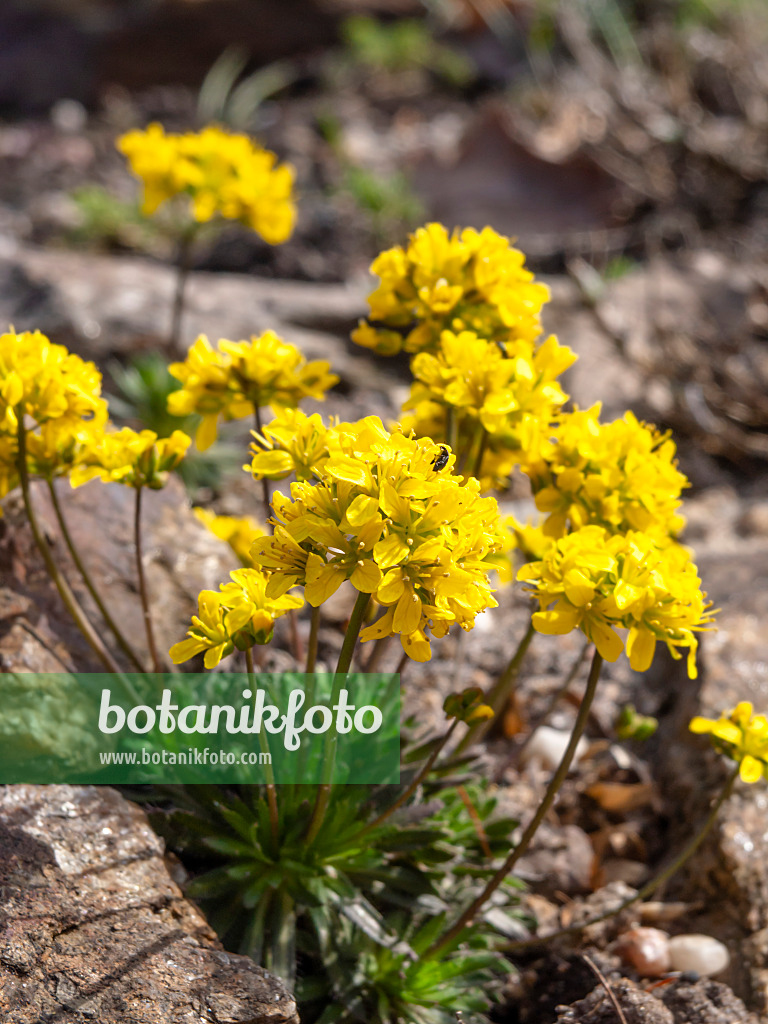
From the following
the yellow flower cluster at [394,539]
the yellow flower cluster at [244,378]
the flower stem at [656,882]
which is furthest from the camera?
the yellow flower cluster at [244,378]

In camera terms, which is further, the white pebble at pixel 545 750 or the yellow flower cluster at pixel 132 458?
the white pebble at pixel 545 750

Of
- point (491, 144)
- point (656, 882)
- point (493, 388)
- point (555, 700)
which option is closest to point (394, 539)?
point (493, 388)

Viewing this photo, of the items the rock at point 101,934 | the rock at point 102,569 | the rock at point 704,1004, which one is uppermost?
the rock at point 102,569

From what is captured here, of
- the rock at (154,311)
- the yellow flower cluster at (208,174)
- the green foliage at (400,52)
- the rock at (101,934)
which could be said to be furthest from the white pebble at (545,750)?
the green foliage at (400,52)

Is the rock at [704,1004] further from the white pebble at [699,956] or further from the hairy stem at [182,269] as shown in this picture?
the hairy stem at [182,269]

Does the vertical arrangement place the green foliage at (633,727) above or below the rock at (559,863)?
above

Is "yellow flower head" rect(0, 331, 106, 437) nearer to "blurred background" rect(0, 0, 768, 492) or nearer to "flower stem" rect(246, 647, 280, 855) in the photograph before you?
"flower stem" rect(246, 647, 280, 855)

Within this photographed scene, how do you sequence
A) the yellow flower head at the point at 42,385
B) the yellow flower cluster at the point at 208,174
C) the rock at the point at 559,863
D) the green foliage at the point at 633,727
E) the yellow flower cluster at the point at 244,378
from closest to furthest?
the yellow flower head at the point at 42,385
the yellow flower cluster at the point at 244,378
the rock at the point at 559,863
the green foliage at the point at 633,727
the yellow flower cluster at the point at 208,174

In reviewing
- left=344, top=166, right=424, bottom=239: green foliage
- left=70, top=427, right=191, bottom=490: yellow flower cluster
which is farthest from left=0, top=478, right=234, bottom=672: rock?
left=344, top=166, right=424, bottom=239: green foliage

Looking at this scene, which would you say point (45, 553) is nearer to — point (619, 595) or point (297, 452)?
point (297, 452)
